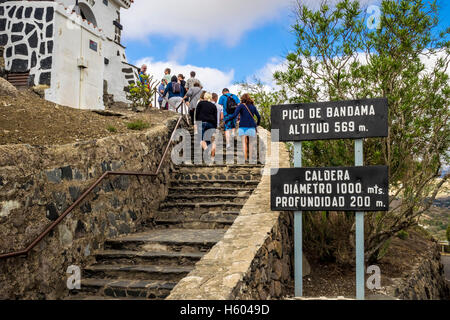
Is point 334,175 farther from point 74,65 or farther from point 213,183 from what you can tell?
point 74,65

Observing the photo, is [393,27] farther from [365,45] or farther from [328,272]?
[328,272]

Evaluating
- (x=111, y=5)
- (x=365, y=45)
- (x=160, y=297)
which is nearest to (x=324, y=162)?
(x=365, y=45)

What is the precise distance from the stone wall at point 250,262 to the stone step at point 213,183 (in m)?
1.90

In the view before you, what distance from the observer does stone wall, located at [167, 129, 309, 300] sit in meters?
3.26

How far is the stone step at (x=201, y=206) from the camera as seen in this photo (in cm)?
675

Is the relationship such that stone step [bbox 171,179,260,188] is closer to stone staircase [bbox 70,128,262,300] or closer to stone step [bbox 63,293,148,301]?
stone staircase [bbox 70,128,262,300]

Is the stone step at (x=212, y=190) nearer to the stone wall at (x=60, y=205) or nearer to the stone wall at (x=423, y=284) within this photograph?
the stone wall at (x=60, y=205)

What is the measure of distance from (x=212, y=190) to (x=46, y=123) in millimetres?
3084

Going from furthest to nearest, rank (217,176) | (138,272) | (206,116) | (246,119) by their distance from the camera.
→ 1. (206,116)
2. (246,119)
3. (217,176)
4. (138,272)

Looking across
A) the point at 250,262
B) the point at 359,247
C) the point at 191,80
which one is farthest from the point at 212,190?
the point at 191,80

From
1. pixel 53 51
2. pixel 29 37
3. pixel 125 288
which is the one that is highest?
pixel 29 37

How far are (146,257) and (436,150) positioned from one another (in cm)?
468

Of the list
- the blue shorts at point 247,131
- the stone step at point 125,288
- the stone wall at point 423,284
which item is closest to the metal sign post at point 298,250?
the stone step at point 125,288

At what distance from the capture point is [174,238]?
5.48 m
